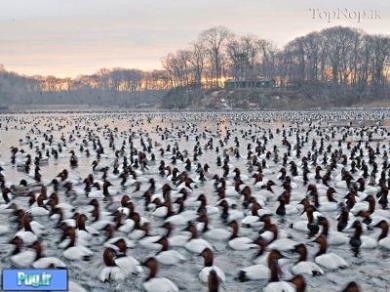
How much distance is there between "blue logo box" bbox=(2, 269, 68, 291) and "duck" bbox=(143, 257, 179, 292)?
1.51 metres

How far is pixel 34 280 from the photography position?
9.16 metres

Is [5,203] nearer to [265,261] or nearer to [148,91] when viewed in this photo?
[265,261]

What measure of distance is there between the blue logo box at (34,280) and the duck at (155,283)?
59.3 inches

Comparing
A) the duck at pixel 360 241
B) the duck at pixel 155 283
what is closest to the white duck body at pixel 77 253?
the duck at pixel 155 283

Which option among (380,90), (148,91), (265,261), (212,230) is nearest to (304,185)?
(212,230)

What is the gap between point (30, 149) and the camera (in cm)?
3366

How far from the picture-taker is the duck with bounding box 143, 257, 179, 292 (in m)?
9.50

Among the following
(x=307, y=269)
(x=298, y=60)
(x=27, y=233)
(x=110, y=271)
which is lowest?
(x=307, y=269)

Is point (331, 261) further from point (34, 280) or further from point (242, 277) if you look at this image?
point (34, 280)

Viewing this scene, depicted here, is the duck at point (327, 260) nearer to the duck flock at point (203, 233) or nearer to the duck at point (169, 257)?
the duck flock at point (203, 233)

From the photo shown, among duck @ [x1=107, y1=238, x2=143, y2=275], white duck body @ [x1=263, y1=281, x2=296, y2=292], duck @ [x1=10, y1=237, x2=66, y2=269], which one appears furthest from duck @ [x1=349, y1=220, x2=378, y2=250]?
duck @ [x1=10, y1=237, x2=66, y2=269]

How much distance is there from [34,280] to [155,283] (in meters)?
2.17

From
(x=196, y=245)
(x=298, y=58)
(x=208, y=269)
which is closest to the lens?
(x=208, y=269)

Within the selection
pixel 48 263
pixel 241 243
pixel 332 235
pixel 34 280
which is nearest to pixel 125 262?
pixel 48 263
